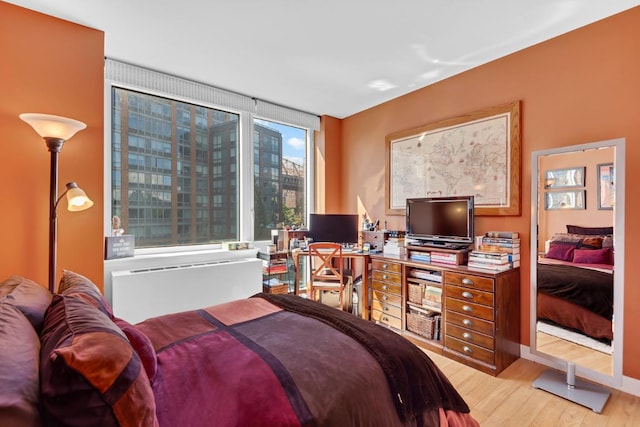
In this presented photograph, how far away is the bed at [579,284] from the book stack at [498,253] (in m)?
0.21

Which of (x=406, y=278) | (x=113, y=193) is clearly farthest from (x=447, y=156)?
(x=113, y=193)

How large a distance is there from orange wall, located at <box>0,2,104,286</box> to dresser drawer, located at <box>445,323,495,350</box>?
2.89 metres

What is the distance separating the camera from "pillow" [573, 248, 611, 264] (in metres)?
2.08

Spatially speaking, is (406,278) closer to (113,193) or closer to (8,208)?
(113,193)

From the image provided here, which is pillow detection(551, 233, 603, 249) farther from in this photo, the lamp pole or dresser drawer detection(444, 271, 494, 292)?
the lamp pole

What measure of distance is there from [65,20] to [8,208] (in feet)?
4.61

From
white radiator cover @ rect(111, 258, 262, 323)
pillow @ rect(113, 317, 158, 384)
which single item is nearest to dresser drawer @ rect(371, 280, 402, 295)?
white radiator cover @ rect(111, 258, 262, 323)

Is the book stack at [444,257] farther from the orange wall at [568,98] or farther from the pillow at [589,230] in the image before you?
the pillow at [589,230]

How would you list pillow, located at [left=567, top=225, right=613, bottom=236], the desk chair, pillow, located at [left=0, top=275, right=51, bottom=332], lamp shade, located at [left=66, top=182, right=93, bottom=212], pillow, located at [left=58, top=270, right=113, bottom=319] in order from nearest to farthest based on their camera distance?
pillow, located at [left=0, top=275, right=51, bottom=332] < pillow, located at [left=58, top=270, right=113, bottom=319] < lamp shade, located at [left=66, top=182, right=93, bottom=212] < pillow, located at [left=567, top=225, right=613, bottom=236] < the desk chair

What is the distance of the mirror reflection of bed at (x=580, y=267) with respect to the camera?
205 centimetres

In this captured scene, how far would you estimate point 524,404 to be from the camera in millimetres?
1999

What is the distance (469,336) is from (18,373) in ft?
8.80

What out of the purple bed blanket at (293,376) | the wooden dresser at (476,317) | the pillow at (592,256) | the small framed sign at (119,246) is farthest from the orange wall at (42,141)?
the pillow at (592,256)

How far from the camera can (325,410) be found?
1.02 meters
